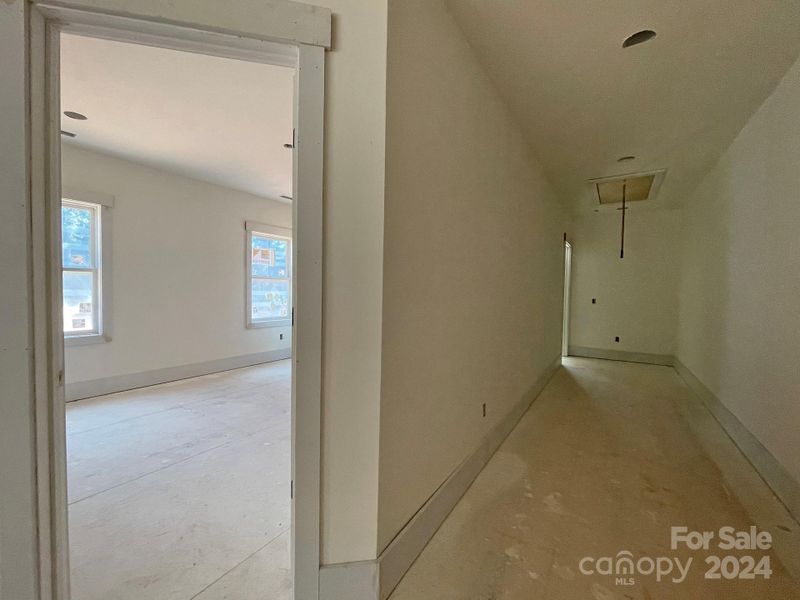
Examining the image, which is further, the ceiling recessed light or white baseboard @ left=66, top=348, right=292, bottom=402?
white baseboard @ left=66, top=348, right=292, bottom=402

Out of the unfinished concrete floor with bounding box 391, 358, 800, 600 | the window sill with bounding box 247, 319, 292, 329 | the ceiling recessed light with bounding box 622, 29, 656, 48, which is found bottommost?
the unfinished concrete floor with bounding box 391, 358, 800, 600

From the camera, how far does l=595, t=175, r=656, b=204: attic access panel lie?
419cm

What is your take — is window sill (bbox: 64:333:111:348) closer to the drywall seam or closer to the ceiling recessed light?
the ceiling recessed light

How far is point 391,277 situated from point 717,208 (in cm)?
411

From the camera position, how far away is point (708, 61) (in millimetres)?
1957

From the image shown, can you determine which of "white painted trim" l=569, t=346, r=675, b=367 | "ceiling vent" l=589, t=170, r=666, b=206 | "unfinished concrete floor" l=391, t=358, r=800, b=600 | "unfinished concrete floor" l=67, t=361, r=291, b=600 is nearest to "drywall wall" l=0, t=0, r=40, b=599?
"unfinished concrete floor" l=67, t=361, r=291, b=600

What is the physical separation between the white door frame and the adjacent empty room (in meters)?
0.39

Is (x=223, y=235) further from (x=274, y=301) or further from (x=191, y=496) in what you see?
(x=191, y=496)

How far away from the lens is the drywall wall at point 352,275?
1184 mm

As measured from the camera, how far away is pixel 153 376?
414 cm

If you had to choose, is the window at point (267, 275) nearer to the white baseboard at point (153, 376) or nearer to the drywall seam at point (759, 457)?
the white baseboard at point (153, 376)

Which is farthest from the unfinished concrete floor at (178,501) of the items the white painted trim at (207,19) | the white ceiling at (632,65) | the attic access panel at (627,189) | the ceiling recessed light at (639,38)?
the attic access panel at (627,189)

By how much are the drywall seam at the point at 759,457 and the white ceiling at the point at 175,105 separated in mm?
3540

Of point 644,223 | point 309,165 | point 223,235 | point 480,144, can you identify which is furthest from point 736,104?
point 223,235
